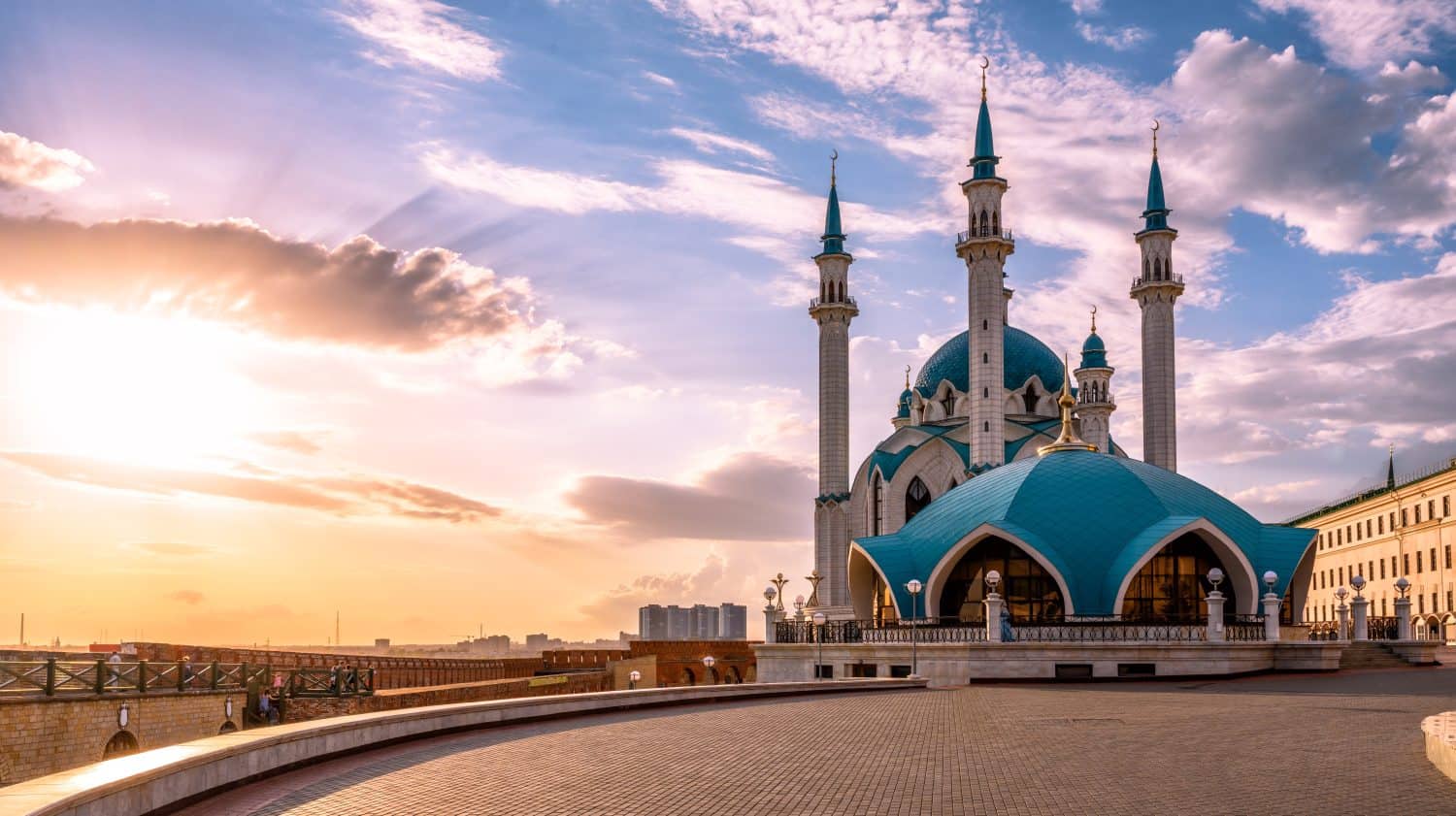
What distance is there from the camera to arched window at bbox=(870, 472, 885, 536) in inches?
2739

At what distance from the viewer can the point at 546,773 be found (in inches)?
531

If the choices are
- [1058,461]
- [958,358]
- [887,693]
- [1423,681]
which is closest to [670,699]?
[887,693]

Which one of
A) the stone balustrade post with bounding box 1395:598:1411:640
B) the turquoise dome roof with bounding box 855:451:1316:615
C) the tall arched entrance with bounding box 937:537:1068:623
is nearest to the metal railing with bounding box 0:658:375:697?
the turquoise dome roof with bounding box 855:451:1316:615

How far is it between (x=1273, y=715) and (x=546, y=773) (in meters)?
12.3

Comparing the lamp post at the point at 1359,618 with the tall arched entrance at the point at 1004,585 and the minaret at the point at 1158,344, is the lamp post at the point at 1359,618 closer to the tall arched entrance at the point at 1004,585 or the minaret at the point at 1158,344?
the tall arched entrance at the point at 1004,585

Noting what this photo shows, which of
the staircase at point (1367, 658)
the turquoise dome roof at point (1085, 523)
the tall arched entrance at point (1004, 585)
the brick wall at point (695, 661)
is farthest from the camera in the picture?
the brick wall at point (695, 661)

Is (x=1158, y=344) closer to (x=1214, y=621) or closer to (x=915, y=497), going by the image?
(x=915, y=497)

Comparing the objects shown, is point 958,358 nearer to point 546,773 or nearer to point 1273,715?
point 1273,715

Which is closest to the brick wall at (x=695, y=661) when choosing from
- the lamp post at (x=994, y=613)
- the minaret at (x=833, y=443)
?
the minaret at (x=833, y=443)

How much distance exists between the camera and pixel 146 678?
3173 centimetres

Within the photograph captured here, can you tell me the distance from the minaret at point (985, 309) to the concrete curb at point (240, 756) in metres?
40.1

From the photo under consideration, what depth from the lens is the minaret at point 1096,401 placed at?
250 ft

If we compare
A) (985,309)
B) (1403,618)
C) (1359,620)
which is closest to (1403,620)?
(1403,618)

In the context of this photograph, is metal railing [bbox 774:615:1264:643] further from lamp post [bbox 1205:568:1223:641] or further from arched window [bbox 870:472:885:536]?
arched window [bbox 870:472:885:536]
